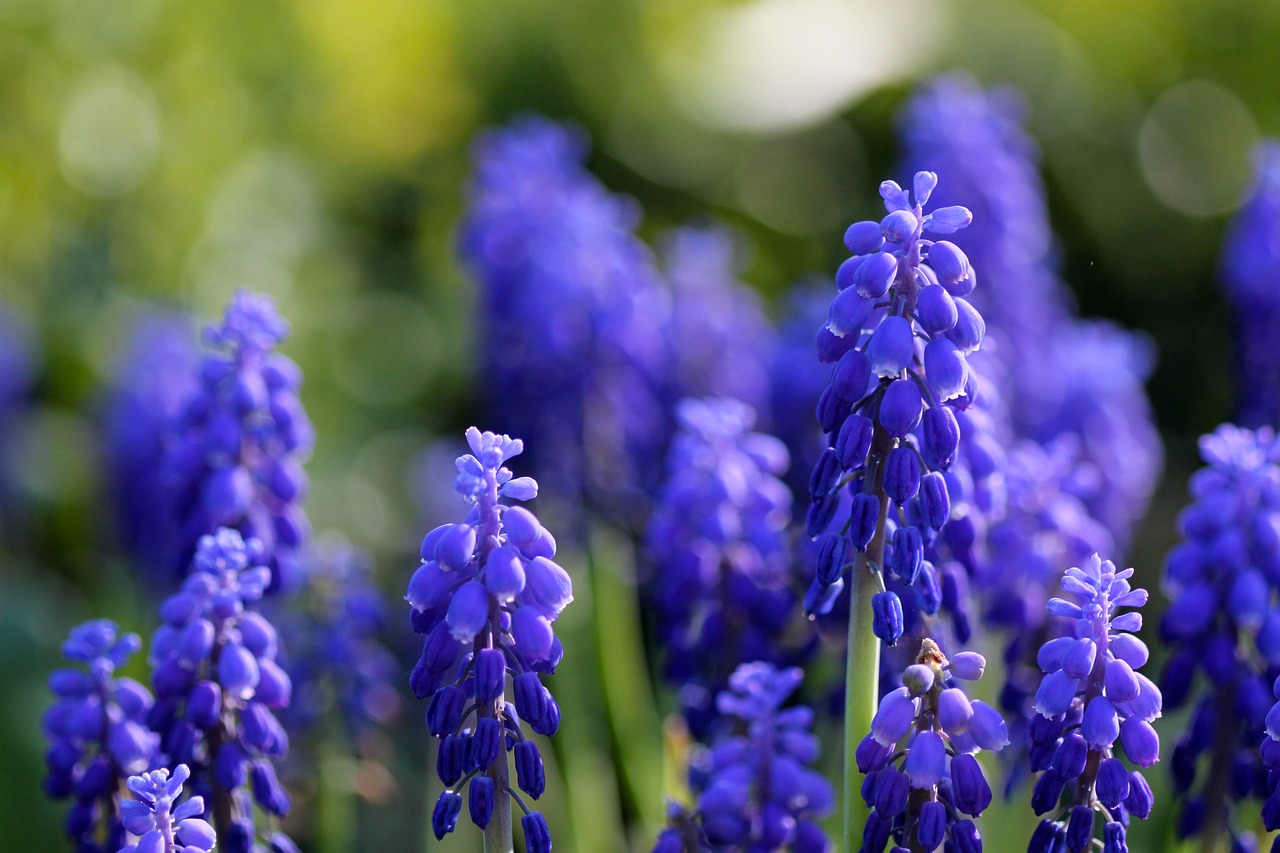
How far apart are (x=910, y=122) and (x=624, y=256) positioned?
1.93m

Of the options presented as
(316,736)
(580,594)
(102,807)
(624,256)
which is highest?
(624,256)

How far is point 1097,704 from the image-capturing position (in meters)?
2.41

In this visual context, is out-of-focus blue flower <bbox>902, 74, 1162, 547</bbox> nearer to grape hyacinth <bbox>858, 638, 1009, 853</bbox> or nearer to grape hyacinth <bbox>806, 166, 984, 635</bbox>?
grape hyacinth <bbox>806, 166, 984, 635</bbox>

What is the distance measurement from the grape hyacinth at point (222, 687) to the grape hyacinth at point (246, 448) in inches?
14.7

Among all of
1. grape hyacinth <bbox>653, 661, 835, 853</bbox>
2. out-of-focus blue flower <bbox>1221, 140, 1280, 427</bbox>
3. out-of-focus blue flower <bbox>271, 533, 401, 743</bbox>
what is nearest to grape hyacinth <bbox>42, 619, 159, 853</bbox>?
out-of-focus blue flower <bbox>271, 533, 401, 743</bbox>

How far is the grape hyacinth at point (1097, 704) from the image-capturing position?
2.41 m

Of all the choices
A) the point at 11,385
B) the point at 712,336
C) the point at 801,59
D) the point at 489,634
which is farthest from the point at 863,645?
the point at 801,59

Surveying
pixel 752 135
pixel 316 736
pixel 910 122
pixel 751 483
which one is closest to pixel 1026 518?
pixel 751 483

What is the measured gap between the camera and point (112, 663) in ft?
9.41

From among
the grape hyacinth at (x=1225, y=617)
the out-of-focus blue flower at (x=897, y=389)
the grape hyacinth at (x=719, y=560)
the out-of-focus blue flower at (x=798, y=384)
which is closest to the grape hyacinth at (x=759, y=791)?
the out-of-focus blue flower at (x=897, y=389)

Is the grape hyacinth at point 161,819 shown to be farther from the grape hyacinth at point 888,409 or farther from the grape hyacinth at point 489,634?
the grape hyacinth at point 888,409

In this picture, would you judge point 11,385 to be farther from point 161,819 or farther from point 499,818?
point 499,818

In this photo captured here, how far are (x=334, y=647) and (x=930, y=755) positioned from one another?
215 cm

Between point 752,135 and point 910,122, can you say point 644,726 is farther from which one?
point 752,135
